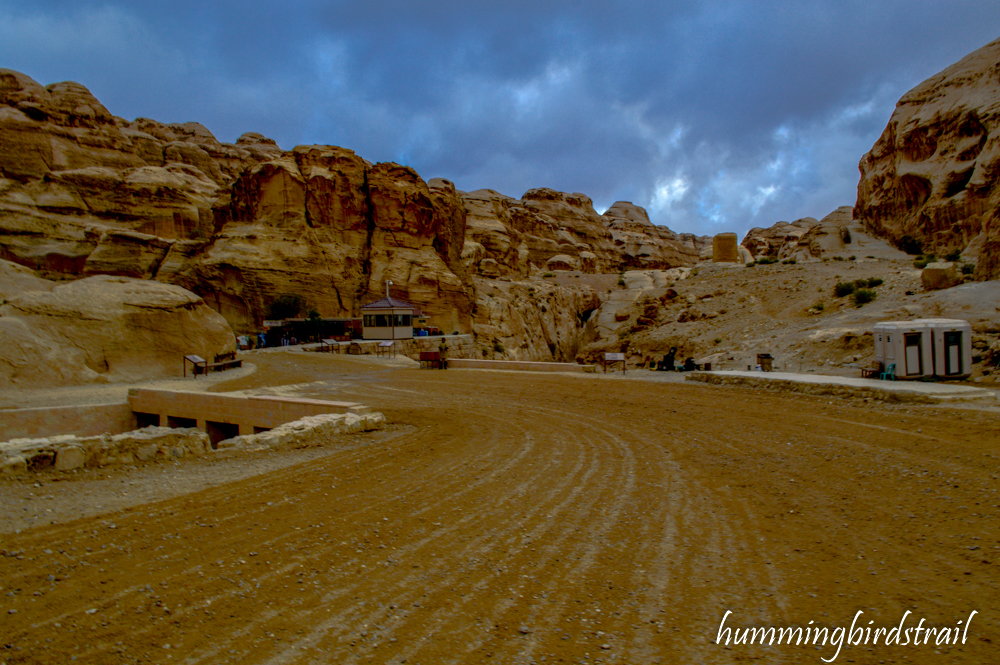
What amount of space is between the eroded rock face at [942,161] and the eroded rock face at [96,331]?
43860mm

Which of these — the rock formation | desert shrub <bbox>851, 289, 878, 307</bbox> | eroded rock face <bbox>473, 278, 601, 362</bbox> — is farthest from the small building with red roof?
the rock formation

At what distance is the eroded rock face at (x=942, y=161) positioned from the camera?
119 feet

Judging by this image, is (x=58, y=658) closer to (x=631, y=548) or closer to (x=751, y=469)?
(x=631, y=548)

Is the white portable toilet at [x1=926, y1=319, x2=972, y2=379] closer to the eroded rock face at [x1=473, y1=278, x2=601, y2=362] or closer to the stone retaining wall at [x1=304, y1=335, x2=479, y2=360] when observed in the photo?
the stone retaining wall at [x1=304, y1=335, x2=479, y2=360]

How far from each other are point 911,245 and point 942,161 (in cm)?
682

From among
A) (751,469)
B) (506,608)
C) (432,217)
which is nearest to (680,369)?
(751,469)

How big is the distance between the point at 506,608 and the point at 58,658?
8.22ft

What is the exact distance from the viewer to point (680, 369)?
21344 mm

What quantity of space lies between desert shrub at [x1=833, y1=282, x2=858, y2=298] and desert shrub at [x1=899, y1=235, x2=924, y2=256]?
22.5 meters

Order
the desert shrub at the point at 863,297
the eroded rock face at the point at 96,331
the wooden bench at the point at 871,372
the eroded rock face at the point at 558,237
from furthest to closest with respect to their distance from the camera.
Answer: the eroded rock face at the point at 558,237 < the desert shrub at the point at 863,297 < the eroded rock face at the point at 96,331 < the wooden bench at the point at 871,372

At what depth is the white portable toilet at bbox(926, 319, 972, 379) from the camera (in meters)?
13.3

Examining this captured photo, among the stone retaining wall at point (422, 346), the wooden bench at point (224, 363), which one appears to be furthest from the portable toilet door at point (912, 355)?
the stone retaining wall at point (422, 346)

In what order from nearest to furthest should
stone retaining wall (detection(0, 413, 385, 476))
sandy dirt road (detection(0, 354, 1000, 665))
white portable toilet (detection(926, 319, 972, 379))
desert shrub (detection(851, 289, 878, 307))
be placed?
sandy dirt road (detection(0, 354, 1000, 665))
stone retaining wall (detection(0, 413, 385, 476))
white portable toilet (detection(926, 319, 972, 379))
desert shrub (detection(851, 289, 878, 307))

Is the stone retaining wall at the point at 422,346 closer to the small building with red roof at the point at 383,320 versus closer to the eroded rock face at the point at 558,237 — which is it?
the small building with red roof at the point at 383,320
